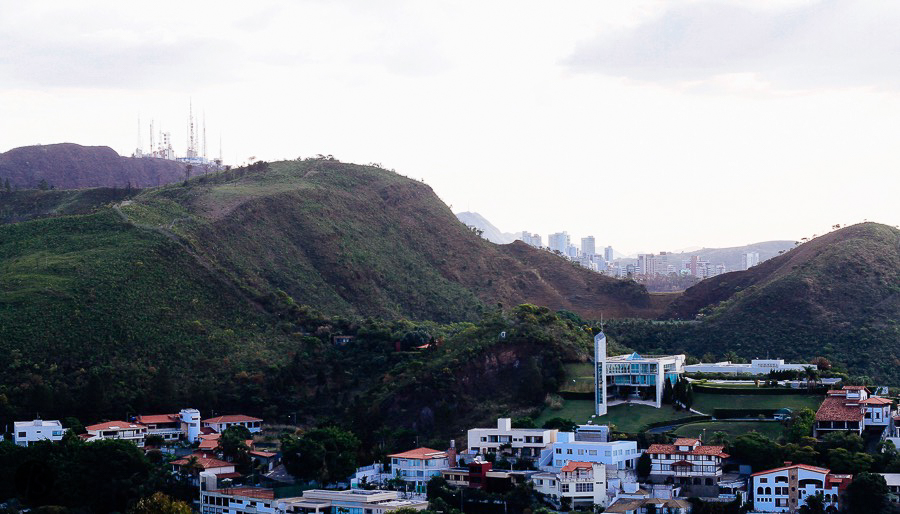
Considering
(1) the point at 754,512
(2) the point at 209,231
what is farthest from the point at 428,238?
(1) the point at 754,512

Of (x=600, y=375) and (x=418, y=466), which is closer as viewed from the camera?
(x=418, y=466)

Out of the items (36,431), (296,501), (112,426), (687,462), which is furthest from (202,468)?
(687,462)

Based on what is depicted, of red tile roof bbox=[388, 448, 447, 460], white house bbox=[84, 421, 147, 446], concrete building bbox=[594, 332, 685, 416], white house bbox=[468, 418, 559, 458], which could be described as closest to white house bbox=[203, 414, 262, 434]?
white house bbox=[84, 421, 147, 446]

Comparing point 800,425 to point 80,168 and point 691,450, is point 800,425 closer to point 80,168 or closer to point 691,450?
point 691,450

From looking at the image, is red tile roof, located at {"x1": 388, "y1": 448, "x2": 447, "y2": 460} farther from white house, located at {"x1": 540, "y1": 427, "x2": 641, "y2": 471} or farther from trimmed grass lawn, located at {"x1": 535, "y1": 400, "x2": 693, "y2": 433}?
trimmed grass lawn, located at {"x1": 535, "y1": 400, "x2": 693, "y2": 433}

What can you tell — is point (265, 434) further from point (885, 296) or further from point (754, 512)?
point (885, 296)

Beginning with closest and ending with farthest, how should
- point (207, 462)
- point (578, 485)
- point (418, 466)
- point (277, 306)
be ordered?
point (578, 485) → point (418, 466) → point (207, 462) → point (277, 306)

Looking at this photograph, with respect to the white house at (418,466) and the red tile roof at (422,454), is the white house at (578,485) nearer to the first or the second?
the white house at (418,466)
